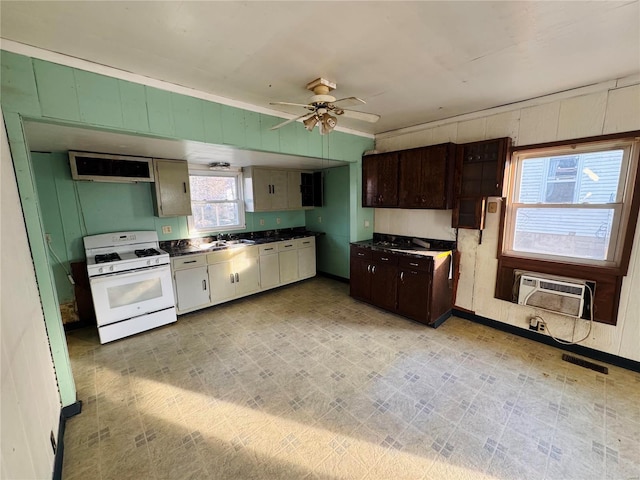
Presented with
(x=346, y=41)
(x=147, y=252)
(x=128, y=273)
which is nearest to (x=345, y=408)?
(x=346, y=41)

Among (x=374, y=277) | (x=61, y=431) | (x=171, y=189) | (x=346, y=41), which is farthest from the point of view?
(x=374, y=277)

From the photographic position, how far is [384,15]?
144cm

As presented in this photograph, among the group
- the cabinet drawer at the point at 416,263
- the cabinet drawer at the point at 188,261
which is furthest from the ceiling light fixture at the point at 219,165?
the cabinet drawer at the point at 416,263

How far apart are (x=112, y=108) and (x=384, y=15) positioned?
200 centimetres

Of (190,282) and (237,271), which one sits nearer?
(190,282)

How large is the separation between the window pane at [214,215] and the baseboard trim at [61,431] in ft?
8.36

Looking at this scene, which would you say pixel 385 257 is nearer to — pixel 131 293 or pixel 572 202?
pixel 572 202

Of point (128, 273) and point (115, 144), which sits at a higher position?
point (115, 144)

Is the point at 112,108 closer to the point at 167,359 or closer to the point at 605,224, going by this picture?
the point at 167,359

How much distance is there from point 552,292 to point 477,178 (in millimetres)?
1405

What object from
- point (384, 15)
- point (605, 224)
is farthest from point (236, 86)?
point (605, 224)

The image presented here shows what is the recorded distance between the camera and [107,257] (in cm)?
311

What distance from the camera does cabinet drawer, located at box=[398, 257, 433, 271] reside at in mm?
3069

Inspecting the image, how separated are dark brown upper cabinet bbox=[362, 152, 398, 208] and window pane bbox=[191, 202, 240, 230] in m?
2.22
